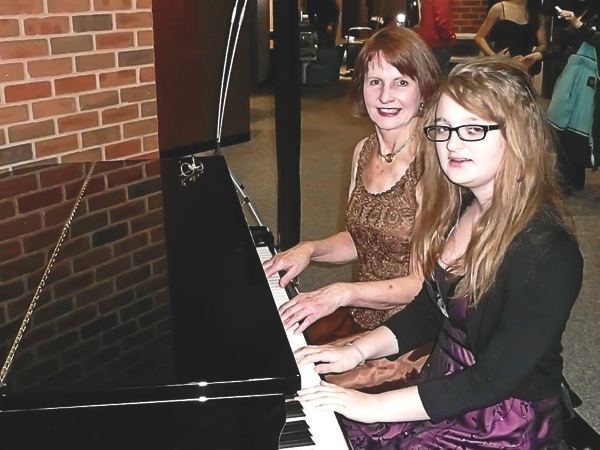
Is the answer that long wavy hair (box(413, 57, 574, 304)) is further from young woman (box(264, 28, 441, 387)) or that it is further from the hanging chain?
Answer: the hanging chain

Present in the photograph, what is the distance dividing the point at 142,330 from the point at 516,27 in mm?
4528

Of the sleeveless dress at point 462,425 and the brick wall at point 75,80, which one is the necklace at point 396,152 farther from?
the brick wall at point 75,80

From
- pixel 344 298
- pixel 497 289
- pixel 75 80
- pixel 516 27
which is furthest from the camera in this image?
pixel 516 27

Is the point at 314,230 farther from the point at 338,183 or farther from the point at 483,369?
the point at 483,369

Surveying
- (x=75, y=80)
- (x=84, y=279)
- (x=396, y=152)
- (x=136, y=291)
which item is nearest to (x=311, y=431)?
(x=136, y=291)

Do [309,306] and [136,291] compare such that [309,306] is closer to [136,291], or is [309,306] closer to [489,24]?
[136,291]

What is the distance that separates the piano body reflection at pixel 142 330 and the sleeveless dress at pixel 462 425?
0.29m

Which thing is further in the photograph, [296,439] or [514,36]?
[514,36]

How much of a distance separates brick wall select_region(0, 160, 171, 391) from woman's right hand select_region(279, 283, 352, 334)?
245mm

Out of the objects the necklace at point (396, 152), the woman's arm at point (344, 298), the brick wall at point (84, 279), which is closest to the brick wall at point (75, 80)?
the brick wall at point (84, 279)

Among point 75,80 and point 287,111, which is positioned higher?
point 75,80

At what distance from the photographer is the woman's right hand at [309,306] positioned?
1.43 meters

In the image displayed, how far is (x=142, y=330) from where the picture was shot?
126 cm

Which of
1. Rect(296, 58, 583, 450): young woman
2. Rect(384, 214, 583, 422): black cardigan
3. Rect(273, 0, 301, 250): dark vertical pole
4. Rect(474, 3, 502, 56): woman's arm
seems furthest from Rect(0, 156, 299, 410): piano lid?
Rect(474, 3, 502, 56): woman's arm
